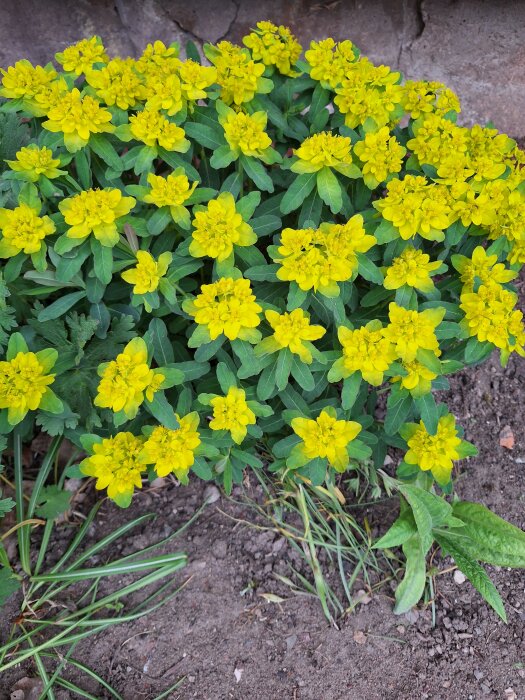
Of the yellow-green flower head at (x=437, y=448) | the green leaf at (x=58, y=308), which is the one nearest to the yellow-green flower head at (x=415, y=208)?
the yellow-green flower head at (x=437, y=448)

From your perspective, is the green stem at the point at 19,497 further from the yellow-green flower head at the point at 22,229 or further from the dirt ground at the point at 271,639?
the yellow-green flower head at the point at 22,229

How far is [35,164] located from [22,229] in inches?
7.7

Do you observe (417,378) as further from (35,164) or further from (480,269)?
(35,164)

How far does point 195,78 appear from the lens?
172 centimetres

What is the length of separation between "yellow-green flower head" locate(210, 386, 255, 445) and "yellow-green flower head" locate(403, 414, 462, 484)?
1.76 ft

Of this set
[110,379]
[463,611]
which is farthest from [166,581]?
[463,611]

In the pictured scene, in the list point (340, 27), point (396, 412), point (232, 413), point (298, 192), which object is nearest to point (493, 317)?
point (396, 412)

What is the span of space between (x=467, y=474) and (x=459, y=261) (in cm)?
92

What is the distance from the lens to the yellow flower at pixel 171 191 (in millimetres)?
1650

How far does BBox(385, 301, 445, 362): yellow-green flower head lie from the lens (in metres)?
1.61

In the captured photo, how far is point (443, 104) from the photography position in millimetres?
1917

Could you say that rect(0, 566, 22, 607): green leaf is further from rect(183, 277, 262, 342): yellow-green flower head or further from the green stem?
rect(183, 277, 262, 342): yellow-green flower head

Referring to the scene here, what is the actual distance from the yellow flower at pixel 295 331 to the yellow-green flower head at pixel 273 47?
0.90 meters

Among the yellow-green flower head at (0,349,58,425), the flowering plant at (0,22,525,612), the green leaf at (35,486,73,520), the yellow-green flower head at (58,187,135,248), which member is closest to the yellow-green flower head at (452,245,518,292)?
the flowering plant at (0,22,525,612)
